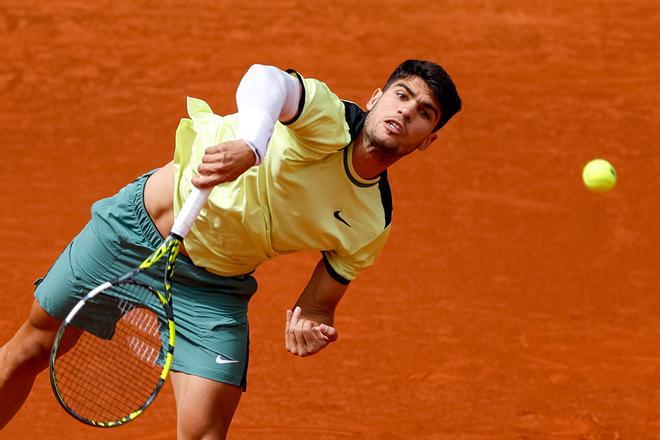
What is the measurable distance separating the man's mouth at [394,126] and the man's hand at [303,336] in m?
0.76

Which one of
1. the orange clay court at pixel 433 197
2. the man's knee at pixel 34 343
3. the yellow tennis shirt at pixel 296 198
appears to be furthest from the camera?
the orange clay court at pixel 433 197

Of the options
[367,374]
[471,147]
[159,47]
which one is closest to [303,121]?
[367,374]

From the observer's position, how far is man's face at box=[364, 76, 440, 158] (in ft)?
14.4

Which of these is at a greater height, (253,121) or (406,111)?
(253,121)

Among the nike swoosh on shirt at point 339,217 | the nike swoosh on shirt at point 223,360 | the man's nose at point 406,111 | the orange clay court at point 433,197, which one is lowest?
the orange clay court at point 433,197

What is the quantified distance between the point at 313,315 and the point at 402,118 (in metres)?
0.88

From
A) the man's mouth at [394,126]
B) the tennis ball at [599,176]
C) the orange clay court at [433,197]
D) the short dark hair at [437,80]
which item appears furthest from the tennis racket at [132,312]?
the tennis ball at [599,176]

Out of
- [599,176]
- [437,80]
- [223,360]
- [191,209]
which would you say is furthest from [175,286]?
[599,176]

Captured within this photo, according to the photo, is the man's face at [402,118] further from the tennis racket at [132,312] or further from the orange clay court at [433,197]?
the orange clay court at [433,197]

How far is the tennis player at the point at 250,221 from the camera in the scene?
4.38 metres

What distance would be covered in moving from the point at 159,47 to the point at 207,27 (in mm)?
378

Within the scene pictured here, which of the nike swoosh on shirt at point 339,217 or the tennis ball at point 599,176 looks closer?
the nike swoosh on shirt at point 339,217

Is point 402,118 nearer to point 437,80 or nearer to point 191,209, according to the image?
point 437,80

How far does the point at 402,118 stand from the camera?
4.43 metres
